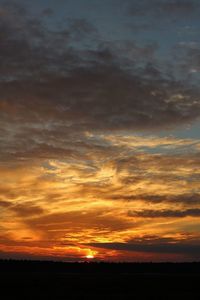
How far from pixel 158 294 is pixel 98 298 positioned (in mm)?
9992

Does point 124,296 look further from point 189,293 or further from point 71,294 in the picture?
point 189,293

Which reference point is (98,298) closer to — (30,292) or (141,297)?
(141,297)

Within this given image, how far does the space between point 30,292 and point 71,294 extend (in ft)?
16.7

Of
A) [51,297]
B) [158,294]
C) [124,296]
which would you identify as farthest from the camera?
[158,294]

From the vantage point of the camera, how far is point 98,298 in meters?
50.2

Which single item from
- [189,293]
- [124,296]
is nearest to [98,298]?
[124,296]

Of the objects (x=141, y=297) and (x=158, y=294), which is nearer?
(x=141, y=297)

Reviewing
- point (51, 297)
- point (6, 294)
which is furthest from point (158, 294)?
point (6, 294)

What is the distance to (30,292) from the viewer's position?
182ft

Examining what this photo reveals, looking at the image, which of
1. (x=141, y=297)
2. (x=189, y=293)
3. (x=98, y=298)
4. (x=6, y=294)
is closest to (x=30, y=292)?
(x=6, y=294)

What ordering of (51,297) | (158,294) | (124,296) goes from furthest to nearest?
(158,294)
(124,296)
(51,297)

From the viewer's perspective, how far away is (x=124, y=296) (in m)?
53.6

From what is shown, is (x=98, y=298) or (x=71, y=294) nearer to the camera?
(x=98, y=298)

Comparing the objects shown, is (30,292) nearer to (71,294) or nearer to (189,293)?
(71,294)
